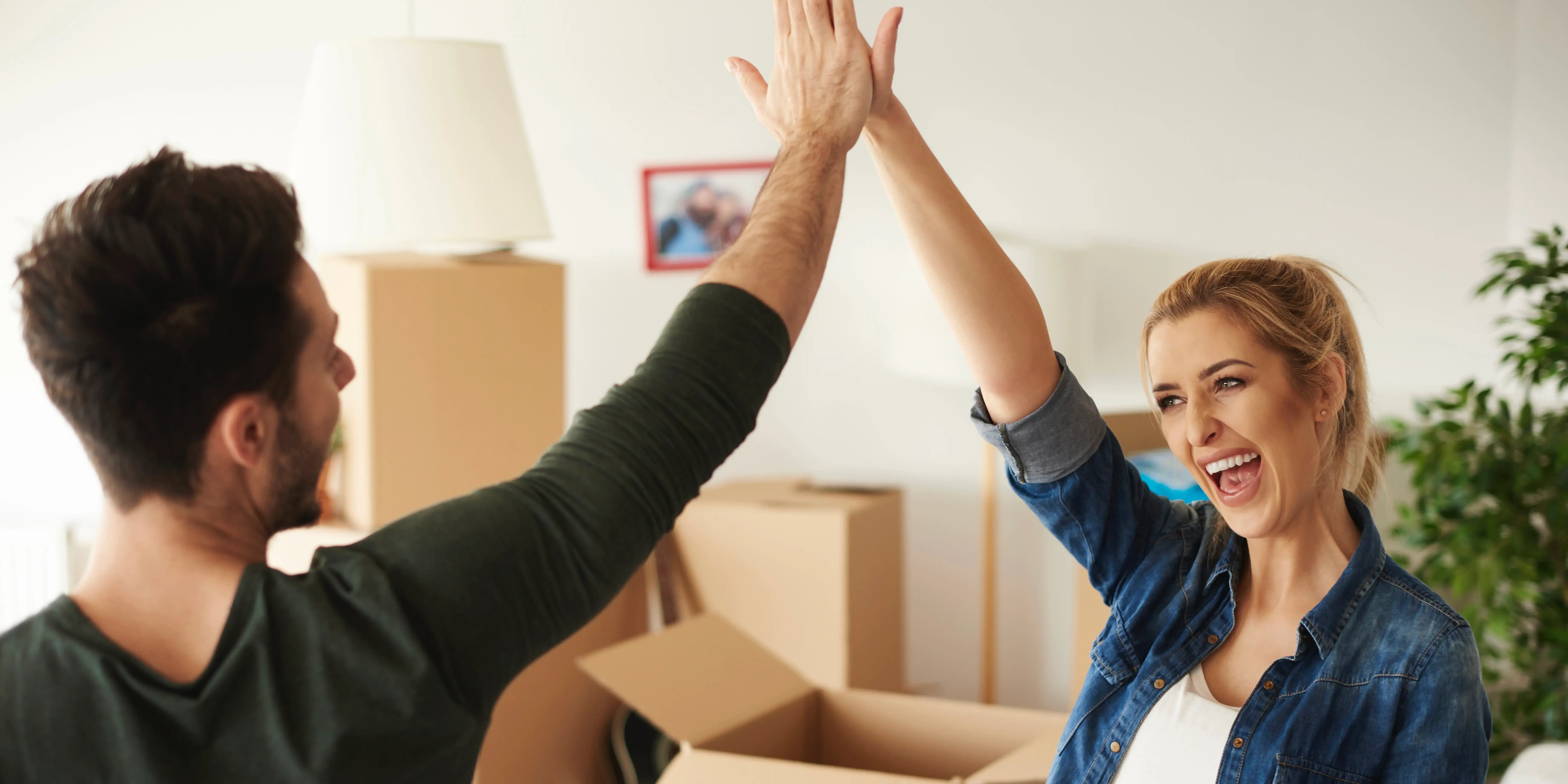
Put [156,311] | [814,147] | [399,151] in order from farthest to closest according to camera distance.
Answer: [399,151], [814,147], [156,311]

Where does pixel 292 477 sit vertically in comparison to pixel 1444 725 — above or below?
above

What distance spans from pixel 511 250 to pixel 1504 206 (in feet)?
8.25

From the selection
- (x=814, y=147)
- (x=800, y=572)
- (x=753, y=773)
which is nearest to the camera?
(x=814, y=147)

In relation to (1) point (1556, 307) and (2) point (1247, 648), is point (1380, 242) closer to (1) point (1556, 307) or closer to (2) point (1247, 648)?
(1) point (1556, 307)

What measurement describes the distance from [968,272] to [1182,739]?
1.63ft

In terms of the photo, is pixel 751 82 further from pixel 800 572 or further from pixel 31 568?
pixel 31 568

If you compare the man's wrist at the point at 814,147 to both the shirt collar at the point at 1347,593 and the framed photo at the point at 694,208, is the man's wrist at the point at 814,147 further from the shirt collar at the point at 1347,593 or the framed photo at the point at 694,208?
the framed photo at the point at 694,208

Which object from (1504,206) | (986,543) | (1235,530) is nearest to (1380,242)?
(1504,206)

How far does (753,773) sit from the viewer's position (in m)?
1.45

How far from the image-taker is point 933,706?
70.4 inches

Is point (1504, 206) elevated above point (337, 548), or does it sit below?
above

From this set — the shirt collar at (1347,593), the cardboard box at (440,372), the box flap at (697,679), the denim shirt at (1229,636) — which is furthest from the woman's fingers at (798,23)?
the cardboard box at (440,372)

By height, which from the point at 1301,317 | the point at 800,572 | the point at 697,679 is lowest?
the point at 800,572

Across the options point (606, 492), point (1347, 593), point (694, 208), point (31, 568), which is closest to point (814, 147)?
point (606, 492)
